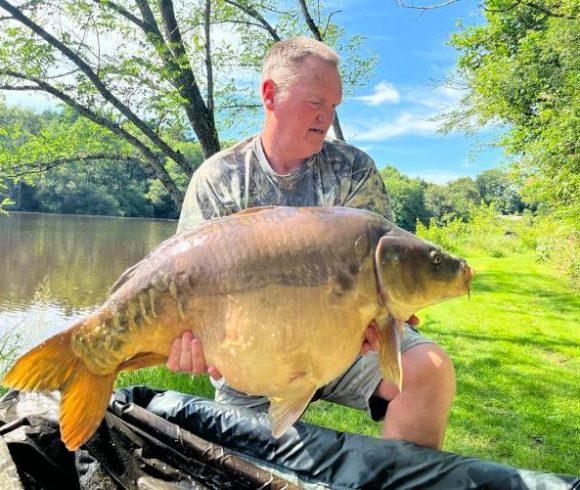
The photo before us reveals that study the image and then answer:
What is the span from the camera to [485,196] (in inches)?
1774

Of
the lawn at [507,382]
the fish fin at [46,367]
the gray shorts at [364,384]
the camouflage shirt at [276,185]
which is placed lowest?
the lawn at [507,382]

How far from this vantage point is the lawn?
246cm

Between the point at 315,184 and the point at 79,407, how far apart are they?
3.05 feet

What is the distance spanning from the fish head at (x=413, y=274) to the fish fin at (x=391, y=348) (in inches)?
0.9

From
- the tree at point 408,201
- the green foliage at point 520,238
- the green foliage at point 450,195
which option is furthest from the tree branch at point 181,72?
the green foliage at point 450,195

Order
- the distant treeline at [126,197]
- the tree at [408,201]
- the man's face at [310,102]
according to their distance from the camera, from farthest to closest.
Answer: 1. the tree at [408,201]
2. the distant treeline at [126,197]
3. the man's face at [310,102]

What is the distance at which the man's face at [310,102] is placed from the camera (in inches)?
58.3

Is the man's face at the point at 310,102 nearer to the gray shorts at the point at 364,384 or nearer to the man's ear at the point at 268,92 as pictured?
the man's ear at the point at 268,92

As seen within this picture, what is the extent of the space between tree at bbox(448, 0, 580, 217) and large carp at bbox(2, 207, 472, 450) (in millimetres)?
4548

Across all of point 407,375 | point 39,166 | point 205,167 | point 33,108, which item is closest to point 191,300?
point 407,375

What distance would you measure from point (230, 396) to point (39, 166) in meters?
3.94

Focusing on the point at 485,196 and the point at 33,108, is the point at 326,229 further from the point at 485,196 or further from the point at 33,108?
the point at 485,196

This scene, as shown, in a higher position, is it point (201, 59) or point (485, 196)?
point (485, 196)

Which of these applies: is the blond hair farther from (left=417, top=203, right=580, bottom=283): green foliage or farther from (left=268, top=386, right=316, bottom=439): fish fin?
(left=417, top=203, right=580, bottom=283): green foliage
